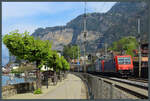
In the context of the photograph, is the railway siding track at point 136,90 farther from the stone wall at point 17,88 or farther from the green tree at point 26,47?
the stone wall at point 17,88

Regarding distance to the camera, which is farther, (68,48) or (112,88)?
(68,48)

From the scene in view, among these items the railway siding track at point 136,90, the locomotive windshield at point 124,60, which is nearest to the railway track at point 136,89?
the railway siding track at point 136,90

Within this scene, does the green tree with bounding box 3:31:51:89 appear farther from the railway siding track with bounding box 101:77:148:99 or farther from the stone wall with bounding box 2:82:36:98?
the railway siding track with bounding box 101:77:148:99

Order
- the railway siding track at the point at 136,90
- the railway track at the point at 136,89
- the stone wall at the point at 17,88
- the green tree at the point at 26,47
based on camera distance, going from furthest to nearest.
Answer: the green tree at the point at 26,47, the stone wall at the point at 17,88, the railway track at the point at 136,89, the railway siding track at the point at 136,90

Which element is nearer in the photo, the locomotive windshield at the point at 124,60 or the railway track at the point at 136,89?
the railway track at the point at 136,89

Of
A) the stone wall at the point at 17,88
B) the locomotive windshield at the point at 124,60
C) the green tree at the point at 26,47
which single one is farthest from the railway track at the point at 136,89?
the locomotive windshield at the point at 124,60

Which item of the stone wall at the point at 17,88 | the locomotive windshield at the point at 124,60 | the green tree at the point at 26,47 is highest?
the green tree at the point at 26,47

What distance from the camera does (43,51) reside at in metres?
20.6

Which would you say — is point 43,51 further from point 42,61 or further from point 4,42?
point 4,42

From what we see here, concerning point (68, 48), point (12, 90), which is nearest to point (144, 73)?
point (12, 90)

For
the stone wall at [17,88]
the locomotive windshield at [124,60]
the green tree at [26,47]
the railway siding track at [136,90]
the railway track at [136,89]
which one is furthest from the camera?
the locomotive windshield at [124,60]

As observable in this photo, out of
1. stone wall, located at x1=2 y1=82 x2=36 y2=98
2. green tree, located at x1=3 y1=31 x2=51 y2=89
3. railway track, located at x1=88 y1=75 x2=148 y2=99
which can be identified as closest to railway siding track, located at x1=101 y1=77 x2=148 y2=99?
railway track, located at x1=88 y1=75 x2=148 y2=99

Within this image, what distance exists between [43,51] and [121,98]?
615 inches

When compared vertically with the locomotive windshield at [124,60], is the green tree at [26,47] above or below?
above
